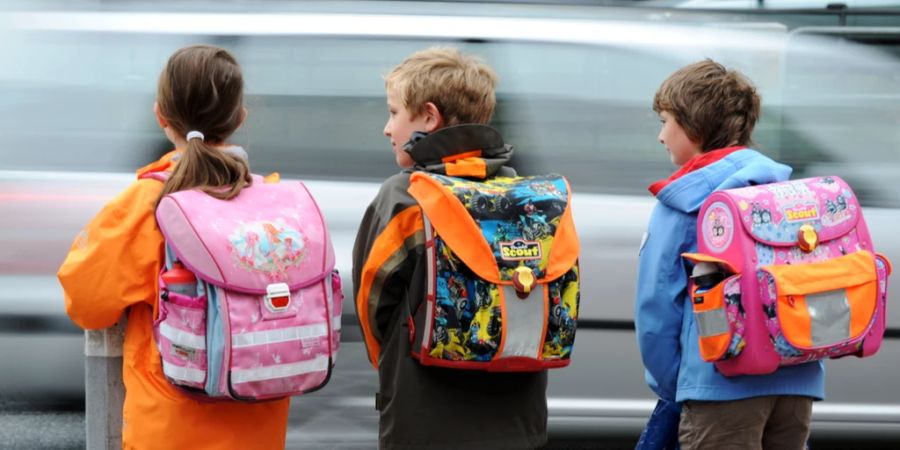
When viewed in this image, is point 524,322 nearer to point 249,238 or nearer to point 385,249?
point 385,249

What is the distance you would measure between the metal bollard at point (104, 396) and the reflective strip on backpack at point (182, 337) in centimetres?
24

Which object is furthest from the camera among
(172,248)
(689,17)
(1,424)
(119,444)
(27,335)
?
(1,424)

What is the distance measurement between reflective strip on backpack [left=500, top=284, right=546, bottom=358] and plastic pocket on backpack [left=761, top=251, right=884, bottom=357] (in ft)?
1.78

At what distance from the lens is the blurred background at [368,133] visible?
454cm

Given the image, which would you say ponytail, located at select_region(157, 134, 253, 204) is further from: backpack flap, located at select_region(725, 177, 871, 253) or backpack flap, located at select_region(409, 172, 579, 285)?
→ backpack flap, located at select_region(725, 177, 871, 253)

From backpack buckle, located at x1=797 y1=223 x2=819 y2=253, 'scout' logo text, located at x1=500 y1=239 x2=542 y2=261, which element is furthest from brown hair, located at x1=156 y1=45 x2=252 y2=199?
backpack buckle, located at x1=797 y1=223 x2=819 y2=253

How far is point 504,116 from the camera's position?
15.5 ft

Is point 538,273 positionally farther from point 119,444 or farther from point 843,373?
point 843,373

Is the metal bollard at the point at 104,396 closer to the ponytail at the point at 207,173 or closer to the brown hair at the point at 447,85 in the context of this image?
the ponytail at the point at 207,173

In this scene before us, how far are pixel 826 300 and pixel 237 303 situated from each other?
1389mm

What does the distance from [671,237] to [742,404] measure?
1.45 ft

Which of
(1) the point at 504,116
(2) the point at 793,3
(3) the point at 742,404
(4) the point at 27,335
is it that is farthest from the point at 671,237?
(2) the point at 793,3

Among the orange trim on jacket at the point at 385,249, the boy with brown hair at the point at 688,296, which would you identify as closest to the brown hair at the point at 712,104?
the boy with brown hair at the point at 688,296

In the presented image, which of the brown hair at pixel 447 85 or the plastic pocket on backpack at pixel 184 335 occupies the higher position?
the brown hair at pixel 447 85
